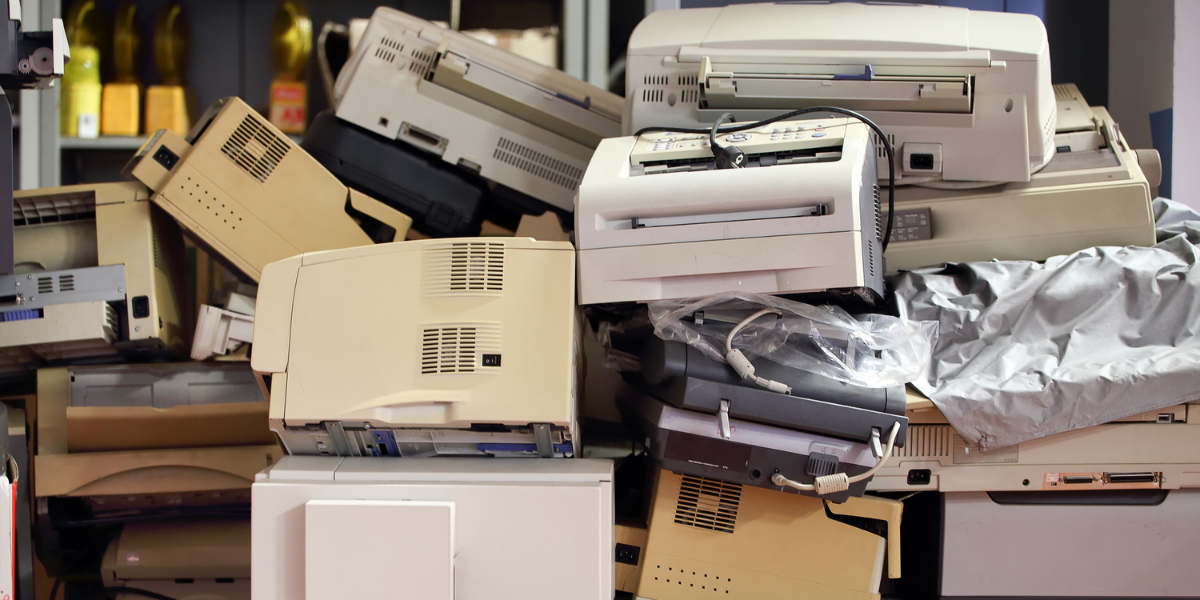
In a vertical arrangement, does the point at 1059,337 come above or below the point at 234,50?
below

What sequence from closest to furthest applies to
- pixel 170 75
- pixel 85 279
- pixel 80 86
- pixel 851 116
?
pixel 851 116
pixel 85 279
pixel 80 86
pixel 170 75

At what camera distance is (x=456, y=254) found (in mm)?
1135

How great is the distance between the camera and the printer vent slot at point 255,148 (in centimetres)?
146

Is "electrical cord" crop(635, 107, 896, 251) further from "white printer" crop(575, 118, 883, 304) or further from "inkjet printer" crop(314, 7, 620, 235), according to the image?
"inkjet printer" crop(314, 7, 620, 235)

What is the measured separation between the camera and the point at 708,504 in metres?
1.25

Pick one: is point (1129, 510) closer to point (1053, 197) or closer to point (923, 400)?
point (923, 400)

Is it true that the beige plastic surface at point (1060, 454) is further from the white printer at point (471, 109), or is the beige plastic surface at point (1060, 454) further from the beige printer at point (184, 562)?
the beige printer at point (184, 562)

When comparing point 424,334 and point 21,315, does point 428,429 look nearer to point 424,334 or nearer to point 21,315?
point 424,334

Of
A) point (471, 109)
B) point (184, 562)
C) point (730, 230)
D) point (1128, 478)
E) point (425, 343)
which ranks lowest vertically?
point (184, 562)

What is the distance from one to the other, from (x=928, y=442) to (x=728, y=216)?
45 cm

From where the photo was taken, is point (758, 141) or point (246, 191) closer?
point (758, 141)

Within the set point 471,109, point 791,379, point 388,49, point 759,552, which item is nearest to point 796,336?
point 791,379

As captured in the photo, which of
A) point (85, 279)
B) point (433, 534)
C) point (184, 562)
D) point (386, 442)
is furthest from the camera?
point (184, 562)

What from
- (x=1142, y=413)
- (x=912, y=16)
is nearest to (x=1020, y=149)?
(x=912, y=16)
